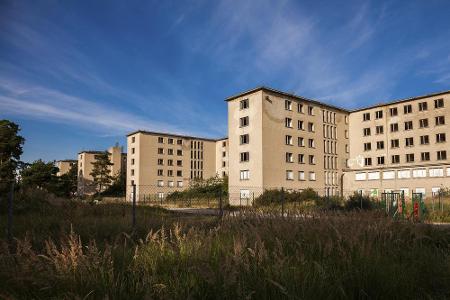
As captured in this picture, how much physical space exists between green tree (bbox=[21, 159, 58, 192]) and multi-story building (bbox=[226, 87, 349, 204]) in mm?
30012

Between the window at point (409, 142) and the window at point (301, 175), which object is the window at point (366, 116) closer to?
the window at point (409, 142)

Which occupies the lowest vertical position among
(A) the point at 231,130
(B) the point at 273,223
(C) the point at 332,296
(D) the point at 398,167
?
(C) the point at 332,296

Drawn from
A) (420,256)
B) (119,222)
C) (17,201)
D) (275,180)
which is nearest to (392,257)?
(420,256)

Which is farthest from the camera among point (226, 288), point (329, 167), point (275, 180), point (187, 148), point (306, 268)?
point (187, 148)

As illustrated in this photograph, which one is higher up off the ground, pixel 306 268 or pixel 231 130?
pixel 231 130

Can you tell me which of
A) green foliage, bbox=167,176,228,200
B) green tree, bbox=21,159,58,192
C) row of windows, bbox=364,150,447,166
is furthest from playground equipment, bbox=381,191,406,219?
green tree, bbox=21,159,58,192

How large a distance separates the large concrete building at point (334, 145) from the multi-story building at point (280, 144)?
13 cm

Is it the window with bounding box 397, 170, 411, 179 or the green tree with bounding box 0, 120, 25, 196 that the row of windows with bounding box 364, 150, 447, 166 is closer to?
the window with bounding box 397, 170, 411, 179

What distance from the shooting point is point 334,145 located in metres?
58.0

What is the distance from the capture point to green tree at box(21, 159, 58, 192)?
57.8 m

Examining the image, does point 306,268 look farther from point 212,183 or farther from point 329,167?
point 212,183

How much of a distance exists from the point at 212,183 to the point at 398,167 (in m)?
31.1

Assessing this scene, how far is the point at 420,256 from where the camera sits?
550 centimetres

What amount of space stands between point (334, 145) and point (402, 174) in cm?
1062
